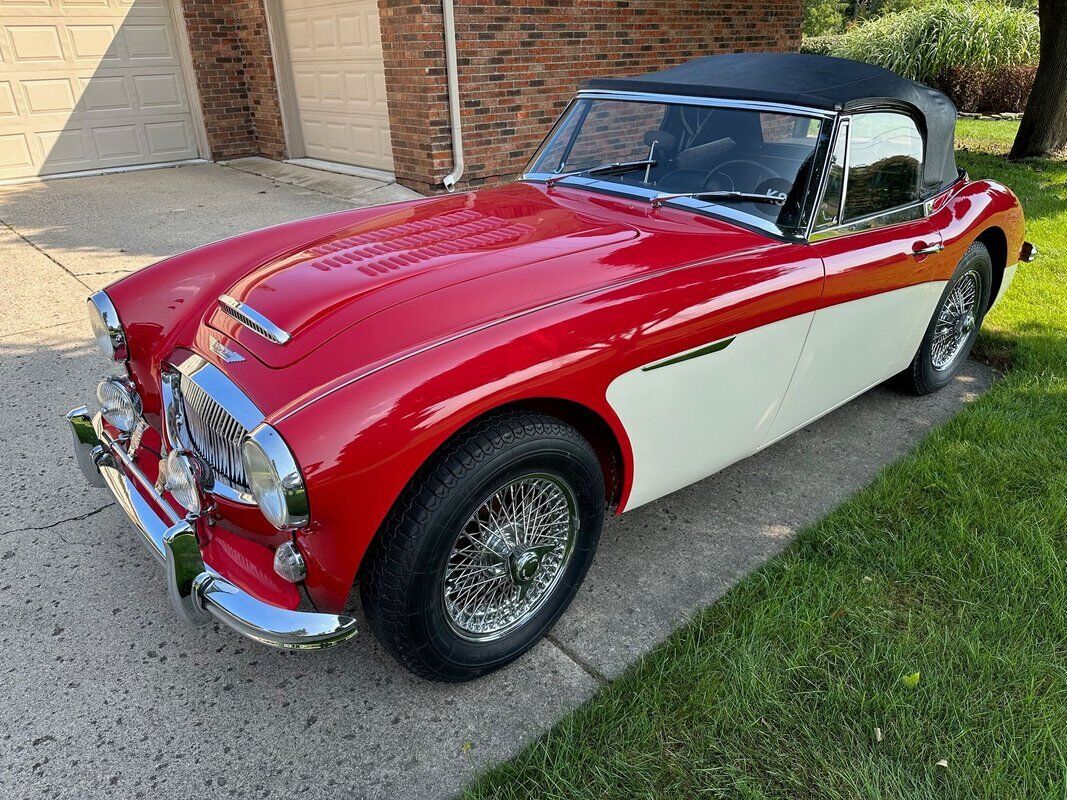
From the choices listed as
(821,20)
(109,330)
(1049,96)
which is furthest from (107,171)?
(821,20)

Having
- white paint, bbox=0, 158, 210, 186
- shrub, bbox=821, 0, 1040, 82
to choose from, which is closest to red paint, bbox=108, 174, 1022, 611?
white paint, bbox=0, 158, 210, 186

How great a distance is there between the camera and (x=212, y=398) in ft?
7.04

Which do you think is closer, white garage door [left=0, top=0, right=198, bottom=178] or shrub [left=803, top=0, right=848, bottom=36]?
white garage door [left=0, top=0, right=198, bottom=178]

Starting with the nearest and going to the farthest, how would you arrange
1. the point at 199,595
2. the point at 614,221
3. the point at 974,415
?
the point at 199,595 → the point at 614,221 → the point at 974,415

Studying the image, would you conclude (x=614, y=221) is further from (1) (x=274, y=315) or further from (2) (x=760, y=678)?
(2) (x=760, y=678)

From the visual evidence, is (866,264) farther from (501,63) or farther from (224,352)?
(501,63)

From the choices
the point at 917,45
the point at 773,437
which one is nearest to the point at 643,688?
the point at 773,437

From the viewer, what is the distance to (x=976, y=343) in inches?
192

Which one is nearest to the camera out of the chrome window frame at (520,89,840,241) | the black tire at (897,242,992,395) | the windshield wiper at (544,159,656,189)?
the chrome window frame at (520,89,840,241)

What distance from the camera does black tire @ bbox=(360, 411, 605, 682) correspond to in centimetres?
204

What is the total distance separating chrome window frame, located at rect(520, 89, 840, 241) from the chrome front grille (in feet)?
6.16

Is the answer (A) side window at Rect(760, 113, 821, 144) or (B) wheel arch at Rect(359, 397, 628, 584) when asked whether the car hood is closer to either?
(B) wheel arch at Rect(359, 397, 628, 584)

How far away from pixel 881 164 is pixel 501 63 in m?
5.48

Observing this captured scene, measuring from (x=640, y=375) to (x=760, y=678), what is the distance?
989mm
